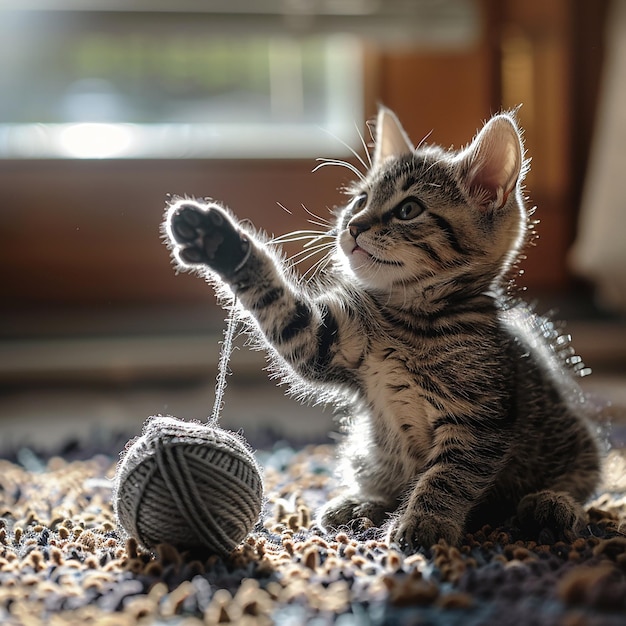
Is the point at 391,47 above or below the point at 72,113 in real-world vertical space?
above

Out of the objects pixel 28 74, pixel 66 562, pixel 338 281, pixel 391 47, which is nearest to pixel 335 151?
pixel 391 47

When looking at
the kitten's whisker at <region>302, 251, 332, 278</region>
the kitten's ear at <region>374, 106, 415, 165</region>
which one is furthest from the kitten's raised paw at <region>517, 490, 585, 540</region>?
the kitten's ear at <region>374, 106, 415, 165</region>

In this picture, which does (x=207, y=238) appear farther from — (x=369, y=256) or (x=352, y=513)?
(x=352, y=513)

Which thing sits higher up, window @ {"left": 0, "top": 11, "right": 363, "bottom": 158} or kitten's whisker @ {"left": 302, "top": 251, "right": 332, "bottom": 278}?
window @ {"left": 0, "top": 11, "right": 363, "bottom": 158}

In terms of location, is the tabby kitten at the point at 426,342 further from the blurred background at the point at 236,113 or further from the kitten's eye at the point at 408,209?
the blurred background at the point at 236,113

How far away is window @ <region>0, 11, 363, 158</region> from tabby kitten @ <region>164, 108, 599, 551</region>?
2397 mm

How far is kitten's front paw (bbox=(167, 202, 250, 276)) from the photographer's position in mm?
1022

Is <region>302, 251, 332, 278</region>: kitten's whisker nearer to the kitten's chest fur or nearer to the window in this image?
the kitten's chest fur

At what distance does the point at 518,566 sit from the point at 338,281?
1.85 ft

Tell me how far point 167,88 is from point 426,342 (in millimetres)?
2739

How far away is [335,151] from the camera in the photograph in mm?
3570

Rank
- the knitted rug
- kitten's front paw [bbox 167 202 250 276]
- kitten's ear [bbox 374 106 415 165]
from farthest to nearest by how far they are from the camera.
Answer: kitten's ear [bbox 374 106 415 165]
kitten's front paw [bbox 167 202 250 276]
the knitted rug

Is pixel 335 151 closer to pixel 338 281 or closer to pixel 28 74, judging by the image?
pixel 28 74

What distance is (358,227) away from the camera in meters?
1.18
